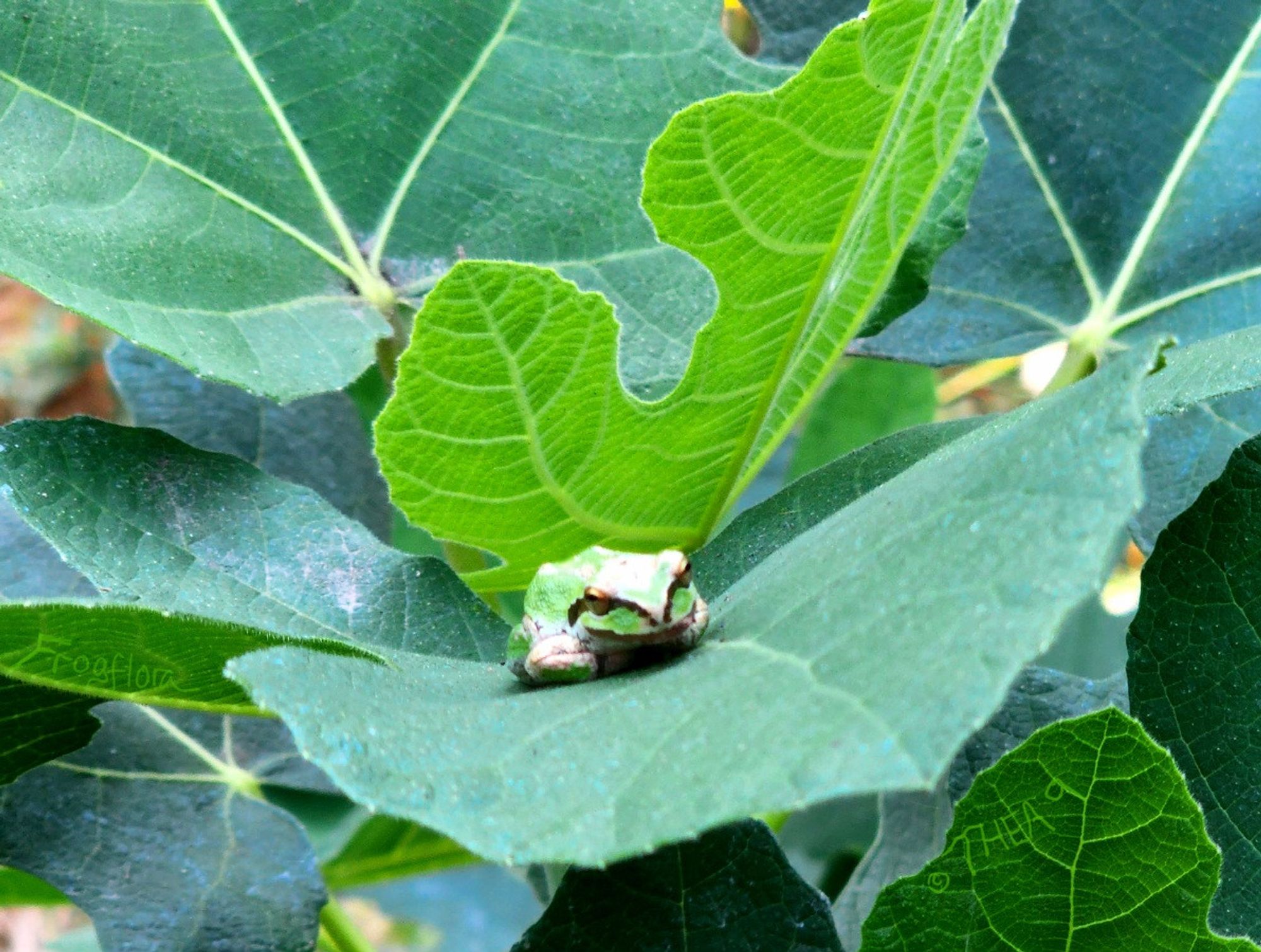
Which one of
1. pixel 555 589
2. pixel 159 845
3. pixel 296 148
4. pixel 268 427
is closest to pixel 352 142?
pixel 296 148

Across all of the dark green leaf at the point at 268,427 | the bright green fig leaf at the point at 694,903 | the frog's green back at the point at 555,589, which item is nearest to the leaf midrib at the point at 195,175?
the dark green leaf at the point at 268,427

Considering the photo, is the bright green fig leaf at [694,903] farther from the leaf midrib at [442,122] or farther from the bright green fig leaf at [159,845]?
the leaf midrib at [442,122]

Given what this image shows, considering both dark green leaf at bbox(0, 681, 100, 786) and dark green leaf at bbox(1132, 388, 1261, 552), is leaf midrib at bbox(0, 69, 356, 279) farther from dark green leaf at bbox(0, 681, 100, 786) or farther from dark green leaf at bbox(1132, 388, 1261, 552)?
dark green leaf at bbox(1132, 388, 1261, 552)

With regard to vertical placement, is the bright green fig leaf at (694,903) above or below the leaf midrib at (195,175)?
below

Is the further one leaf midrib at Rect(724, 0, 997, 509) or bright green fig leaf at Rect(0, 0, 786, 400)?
bright green fig leaf at Rect(0, 0, 786, 400)

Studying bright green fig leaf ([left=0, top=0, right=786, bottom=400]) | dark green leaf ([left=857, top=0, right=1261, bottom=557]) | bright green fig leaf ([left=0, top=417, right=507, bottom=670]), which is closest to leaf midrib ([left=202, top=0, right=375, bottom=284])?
bright green fig leaf ([left=0, top=0, right=786, bottom=400])

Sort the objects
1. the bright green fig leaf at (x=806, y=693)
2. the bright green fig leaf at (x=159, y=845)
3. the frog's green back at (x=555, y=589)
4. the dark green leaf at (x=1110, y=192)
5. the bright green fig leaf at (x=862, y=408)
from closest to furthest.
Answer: the bright green fig leaf at (x=806, y=693)
the frog's green back at (x=555, y=589)
the bright green fig leaf at (x=159, y=845)
the dark green leaf at (x=1110, y=192)
the bright green fig leaf at (x=862, y=408)
